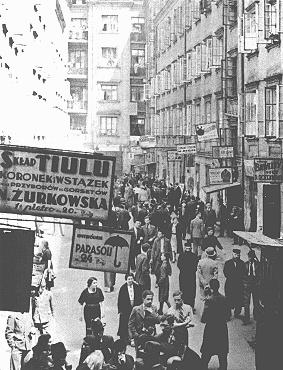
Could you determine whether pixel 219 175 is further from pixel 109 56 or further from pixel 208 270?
pixel 109 56

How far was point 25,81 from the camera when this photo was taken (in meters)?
36.4

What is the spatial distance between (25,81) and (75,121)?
34860 mm

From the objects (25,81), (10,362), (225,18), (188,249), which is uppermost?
(225,18)

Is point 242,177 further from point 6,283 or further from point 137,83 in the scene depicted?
point 137,83

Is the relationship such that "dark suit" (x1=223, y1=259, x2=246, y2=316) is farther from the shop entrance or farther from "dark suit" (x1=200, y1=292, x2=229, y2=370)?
the shop entrance

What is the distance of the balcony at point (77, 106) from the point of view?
229ft

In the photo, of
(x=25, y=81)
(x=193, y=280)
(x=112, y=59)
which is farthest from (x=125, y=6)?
(x=193, y=280)

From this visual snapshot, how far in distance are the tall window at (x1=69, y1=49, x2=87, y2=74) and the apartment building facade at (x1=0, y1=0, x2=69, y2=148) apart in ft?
26.4

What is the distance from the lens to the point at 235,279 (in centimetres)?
1581

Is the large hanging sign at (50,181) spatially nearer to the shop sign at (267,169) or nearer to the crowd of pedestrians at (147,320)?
the crowd of pedestrians at (147,320)

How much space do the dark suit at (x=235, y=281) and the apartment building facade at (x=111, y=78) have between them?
53.5 m

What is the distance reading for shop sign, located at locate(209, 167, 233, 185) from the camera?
2817 centimetres

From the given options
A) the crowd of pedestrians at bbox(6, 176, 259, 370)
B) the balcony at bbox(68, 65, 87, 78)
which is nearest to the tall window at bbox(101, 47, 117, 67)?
the balcony at bbox(68, 65, 87, 78)

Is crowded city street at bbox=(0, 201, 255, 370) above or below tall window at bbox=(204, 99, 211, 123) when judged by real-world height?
below
